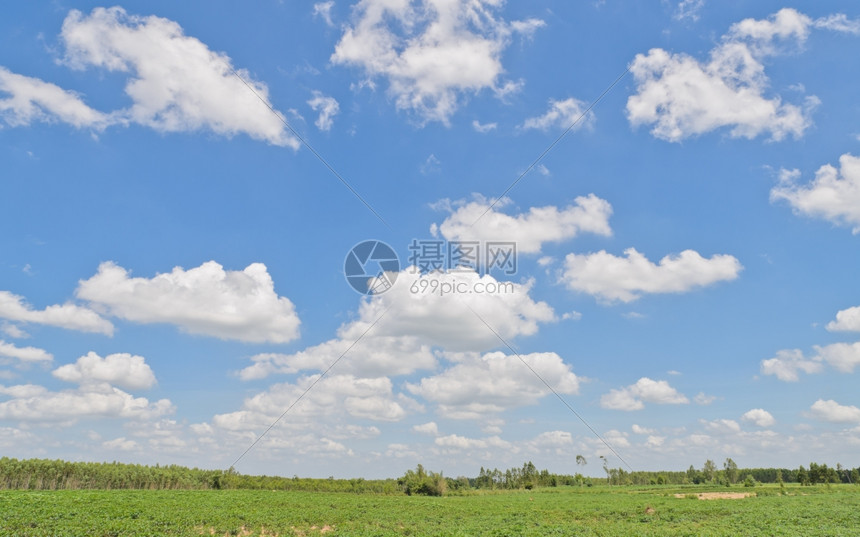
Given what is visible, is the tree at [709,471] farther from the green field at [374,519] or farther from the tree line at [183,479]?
the green field at [374,519]

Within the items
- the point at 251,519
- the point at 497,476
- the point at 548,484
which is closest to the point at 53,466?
the point at 251,519

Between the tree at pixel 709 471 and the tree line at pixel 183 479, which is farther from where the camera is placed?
the tree at pixel 709 471

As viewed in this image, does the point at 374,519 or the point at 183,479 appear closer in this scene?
the point at 374,519

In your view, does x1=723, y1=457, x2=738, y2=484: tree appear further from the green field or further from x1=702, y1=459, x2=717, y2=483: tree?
the green field

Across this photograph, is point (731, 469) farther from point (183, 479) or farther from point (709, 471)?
point (183, 479)

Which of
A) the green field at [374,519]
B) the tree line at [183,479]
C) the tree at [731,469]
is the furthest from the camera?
the tree at [731,469]

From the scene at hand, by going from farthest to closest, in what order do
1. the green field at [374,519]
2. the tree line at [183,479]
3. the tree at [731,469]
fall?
the tree at [731,469], the tree line at [183,479], the green field at [374,519]

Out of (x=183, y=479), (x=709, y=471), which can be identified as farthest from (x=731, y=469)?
(x=183, y=479)

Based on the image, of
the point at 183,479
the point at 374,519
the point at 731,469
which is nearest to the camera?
the point at 374,519

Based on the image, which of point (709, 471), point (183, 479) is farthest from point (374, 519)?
point (709, 471)

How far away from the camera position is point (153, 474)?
286ft

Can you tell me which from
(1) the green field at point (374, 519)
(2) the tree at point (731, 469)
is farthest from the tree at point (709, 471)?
(1) the green field at point (374, 519)

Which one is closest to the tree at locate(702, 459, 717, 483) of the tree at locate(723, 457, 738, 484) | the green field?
the tree at locate(723, 457, 738, 484)

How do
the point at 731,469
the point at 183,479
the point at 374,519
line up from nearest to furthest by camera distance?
the point at 374,519 < the point at 183,479 < the point at 731,469
